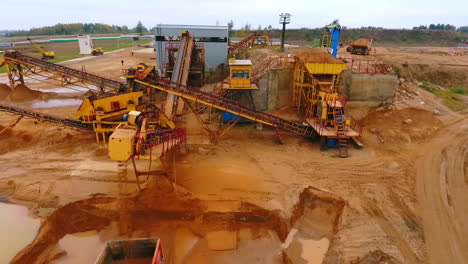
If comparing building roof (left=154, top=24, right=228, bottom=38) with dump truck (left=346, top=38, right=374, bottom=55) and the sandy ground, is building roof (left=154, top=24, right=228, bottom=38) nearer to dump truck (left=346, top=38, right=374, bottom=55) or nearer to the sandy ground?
dump truck (left=346, top=38, right=374, bottom=55)

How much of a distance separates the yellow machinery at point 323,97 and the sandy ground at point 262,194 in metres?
1.13

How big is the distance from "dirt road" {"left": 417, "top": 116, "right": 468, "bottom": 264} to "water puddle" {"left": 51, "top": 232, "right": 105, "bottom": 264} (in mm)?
10171

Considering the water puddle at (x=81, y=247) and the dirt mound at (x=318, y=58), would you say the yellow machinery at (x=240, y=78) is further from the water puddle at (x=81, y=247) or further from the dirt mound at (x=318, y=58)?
the water puddle at (x=81, y=247)

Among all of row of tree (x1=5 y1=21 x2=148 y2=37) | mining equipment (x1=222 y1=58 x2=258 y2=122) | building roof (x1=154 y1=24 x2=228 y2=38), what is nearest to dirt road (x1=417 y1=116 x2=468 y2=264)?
mining equipment (x1=222 y1=58 x2=258 y2=122)

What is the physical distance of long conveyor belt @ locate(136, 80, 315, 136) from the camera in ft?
50.8

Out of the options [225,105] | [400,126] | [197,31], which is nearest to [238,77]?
[225,105]

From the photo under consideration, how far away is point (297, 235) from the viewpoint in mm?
9812

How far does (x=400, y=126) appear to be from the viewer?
1798 centimetres

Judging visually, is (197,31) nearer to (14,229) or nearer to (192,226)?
(192,226)

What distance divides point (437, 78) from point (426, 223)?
21103mm

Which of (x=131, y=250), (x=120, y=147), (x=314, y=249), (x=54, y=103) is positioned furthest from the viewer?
(x=54, y=103)

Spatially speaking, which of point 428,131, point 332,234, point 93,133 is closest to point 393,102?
point 428,131

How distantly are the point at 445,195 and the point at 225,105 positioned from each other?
10596 mm

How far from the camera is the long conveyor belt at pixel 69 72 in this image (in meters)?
19.8
